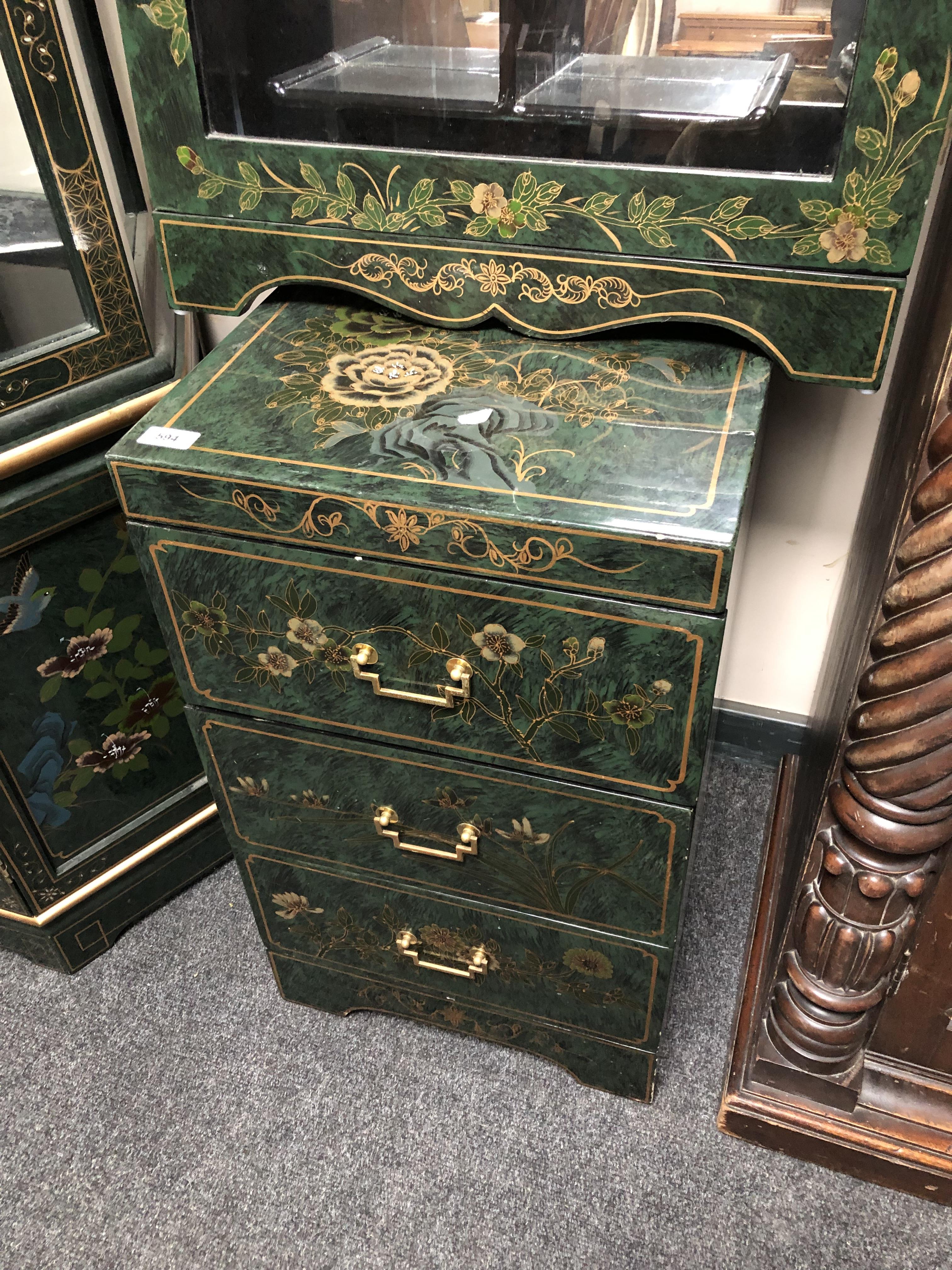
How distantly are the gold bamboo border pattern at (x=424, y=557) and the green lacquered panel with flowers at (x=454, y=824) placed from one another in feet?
0.73

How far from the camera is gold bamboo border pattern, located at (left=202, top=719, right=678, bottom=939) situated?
917mm

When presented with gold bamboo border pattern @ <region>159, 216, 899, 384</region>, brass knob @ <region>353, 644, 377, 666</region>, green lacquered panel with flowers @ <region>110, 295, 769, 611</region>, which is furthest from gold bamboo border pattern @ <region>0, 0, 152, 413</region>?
brass knob @ <region>353, 644, 377, 666</region>

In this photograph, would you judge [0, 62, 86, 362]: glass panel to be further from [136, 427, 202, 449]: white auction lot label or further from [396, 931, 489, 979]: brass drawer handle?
[396, 931, 489, 979]: brass drawer handle

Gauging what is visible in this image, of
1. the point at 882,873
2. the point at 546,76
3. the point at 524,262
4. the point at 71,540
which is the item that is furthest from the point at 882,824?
→ the point at 71,540

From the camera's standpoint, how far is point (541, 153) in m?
0.85

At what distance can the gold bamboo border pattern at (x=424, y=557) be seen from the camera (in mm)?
734

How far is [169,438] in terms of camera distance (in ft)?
2.80

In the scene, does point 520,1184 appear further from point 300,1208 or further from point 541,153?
point 541,153

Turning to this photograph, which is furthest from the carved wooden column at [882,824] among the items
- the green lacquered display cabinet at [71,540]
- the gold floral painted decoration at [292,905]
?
the green lacquered display cabinet at [71,540]

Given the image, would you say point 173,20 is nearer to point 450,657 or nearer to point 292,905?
point 450,657

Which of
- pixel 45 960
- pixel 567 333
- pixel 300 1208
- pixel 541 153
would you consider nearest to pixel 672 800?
pixel 567 333

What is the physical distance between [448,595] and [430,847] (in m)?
0.34

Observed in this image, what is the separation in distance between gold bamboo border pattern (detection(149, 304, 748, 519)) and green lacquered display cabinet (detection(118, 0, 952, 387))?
108 mm

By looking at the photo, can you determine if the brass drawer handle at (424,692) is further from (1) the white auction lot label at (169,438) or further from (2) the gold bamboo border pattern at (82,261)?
(2) the gold bamboo border pattern at (82,261)
